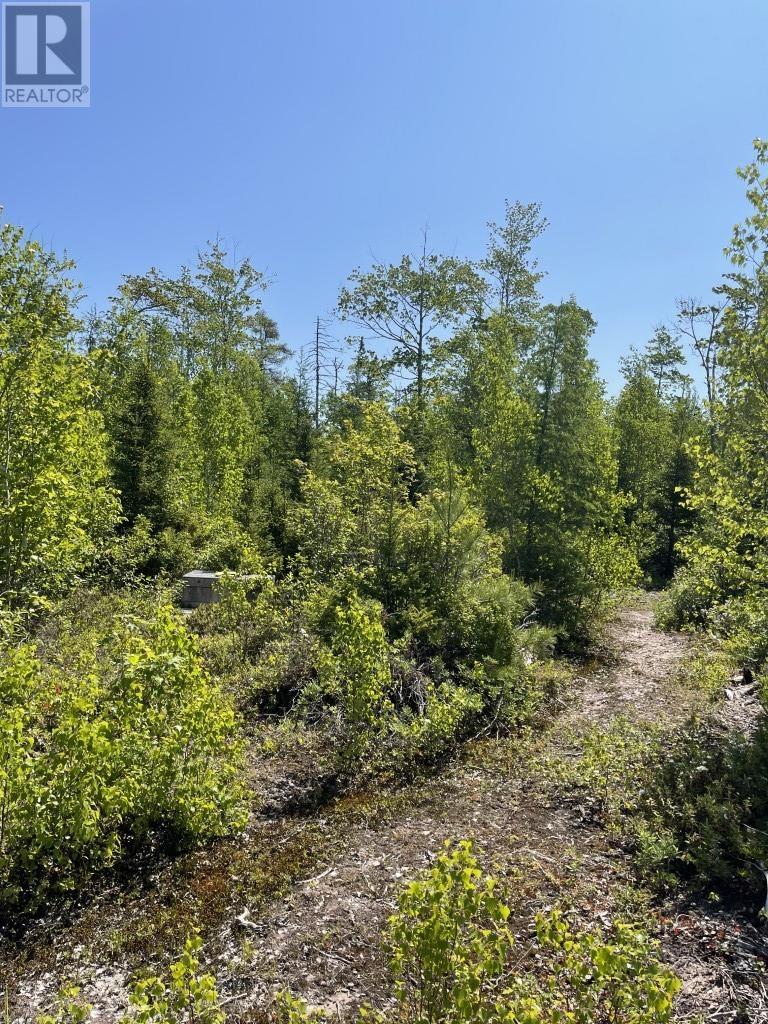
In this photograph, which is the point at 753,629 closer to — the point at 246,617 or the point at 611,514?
the point at 611,514

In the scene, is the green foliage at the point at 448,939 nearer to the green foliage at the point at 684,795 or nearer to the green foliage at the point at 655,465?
the green foliage at the point at 684,795

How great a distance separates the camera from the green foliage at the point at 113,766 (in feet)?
12.4

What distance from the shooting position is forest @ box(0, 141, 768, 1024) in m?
3.36

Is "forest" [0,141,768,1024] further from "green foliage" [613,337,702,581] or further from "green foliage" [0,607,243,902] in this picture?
"green foliage" [613,337,702,581]

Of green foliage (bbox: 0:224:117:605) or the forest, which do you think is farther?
green foliage (bbox: 0:224:117:605)

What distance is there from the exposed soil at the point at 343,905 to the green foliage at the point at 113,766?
35 centimetres

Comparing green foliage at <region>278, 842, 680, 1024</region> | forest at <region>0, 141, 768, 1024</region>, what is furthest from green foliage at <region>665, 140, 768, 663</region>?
green foliage at <region>278, 842, 680, 1024</region>

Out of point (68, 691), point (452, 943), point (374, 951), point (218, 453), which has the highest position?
Answer: point (218, 453)

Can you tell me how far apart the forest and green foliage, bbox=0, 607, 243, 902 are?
0.03 m

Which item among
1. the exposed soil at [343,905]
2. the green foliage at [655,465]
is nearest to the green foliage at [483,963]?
the exposed soil at [343,905]

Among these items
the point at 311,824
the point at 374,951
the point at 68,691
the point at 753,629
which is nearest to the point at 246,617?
the point at 311,824

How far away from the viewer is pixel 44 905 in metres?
4.04

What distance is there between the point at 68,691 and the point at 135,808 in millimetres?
1015

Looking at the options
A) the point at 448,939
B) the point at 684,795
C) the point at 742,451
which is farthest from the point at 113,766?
the point at 742,451
